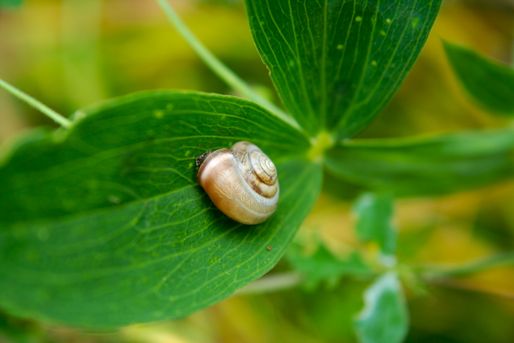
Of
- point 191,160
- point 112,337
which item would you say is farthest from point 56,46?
point 191,160

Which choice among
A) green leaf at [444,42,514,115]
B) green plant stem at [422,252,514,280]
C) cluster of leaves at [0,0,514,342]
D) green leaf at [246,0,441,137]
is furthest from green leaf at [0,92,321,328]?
green plant stem at [422,252,514,280]

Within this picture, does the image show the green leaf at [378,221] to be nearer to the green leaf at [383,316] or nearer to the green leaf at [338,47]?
the green leaf at [383,316]

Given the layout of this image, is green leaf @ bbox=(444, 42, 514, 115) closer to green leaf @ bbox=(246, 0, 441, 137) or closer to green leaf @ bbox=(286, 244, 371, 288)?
green leaf @ bbox=(246, 0, 441, 137)

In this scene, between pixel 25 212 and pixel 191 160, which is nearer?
pixel 25 212

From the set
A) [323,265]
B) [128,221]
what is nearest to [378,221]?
[323,265]

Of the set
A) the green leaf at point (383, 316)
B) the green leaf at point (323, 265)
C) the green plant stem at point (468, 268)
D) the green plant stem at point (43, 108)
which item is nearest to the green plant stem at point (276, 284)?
the green leaf at point (323, 265)

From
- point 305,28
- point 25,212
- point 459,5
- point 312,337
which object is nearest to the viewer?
point 25,212

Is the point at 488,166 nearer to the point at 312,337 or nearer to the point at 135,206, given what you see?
the point at 312,337
